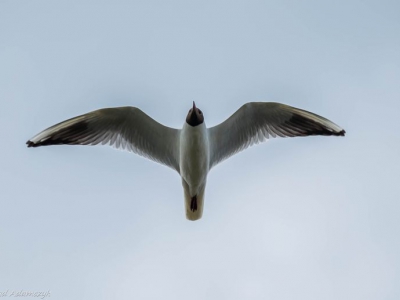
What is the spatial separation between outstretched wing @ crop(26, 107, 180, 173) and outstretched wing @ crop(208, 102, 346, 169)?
72 cm

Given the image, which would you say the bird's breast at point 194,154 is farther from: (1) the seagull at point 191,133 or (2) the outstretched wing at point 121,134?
(2) the outstretched wing at point 121,134

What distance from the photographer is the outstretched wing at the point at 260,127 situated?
341 inches

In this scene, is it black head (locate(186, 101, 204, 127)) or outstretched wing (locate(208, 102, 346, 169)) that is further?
outstretched wing (locate(208, 102, 346, 169))

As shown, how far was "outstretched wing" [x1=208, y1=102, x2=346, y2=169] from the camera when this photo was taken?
8.66 meters

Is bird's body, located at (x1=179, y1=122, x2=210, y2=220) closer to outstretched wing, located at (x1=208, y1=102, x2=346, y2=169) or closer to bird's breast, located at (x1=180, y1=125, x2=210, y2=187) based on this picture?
bird's breast, located at (x1=180, y1=125, x2=210, y2=187)

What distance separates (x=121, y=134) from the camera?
8992 mm

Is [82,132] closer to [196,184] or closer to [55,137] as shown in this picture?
[55,137]

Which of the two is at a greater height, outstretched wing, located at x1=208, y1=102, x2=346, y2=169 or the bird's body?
outstretched wing, located at x1=208, y1=102, x2=346, y2=169

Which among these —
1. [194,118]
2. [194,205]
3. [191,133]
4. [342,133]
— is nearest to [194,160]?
[191,133]

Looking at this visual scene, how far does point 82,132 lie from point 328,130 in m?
3.93

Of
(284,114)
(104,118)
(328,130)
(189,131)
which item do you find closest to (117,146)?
(104,118)

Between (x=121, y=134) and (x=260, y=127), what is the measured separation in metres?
2.31

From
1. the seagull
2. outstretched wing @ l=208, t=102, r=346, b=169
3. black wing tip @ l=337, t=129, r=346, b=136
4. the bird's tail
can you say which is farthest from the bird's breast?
black wing tip @ l=337, t=129, r=346, b=136

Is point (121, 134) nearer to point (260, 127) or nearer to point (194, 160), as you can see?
point (194, 160)
